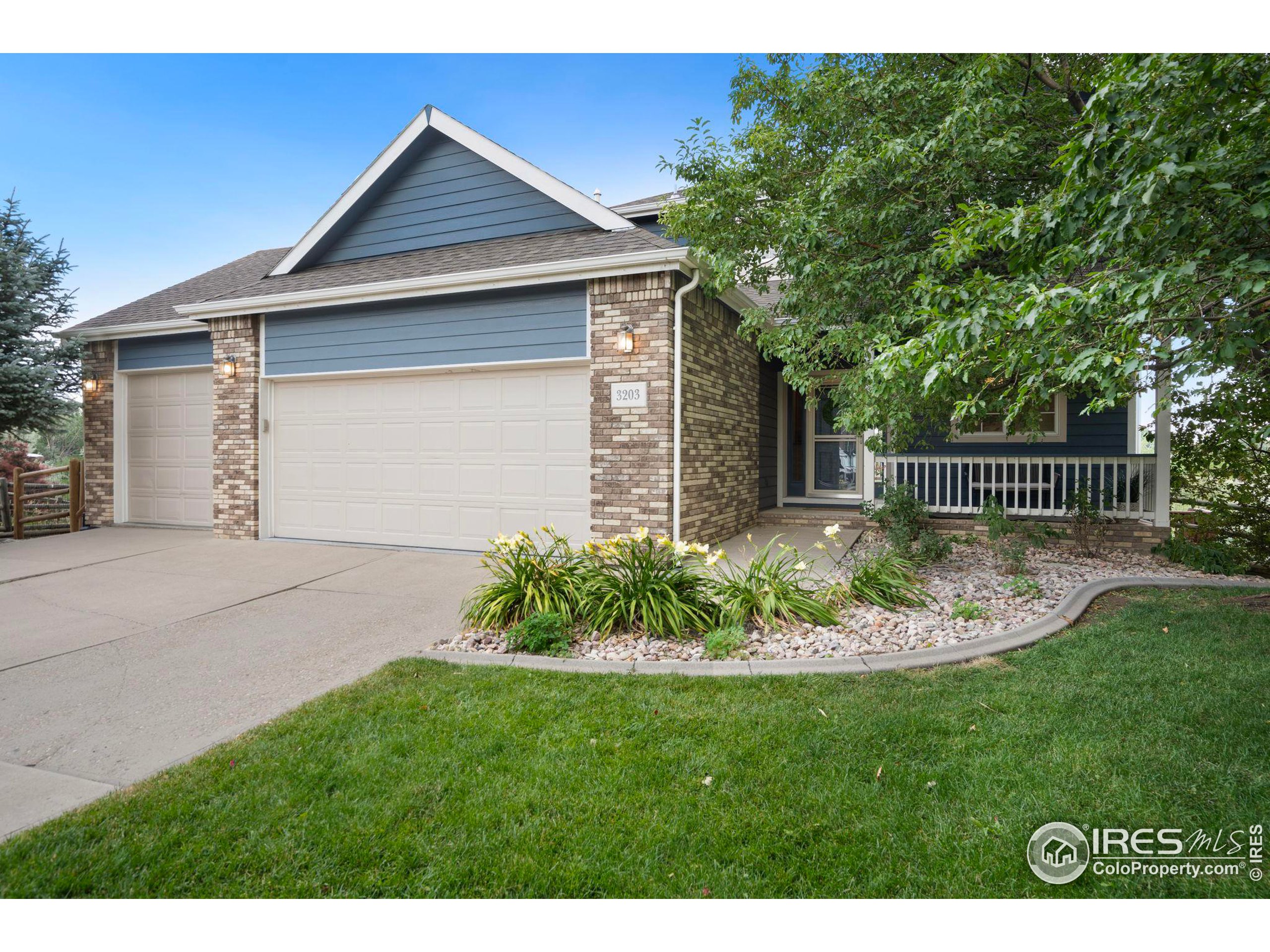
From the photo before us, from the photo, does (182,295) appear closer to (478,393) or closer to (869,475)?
(478,393)

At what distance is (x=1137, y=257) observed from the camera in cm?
315

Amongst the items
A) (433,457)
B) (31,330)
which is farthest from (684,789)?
(31,330)

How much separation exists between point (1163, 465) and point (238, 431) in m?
12.0

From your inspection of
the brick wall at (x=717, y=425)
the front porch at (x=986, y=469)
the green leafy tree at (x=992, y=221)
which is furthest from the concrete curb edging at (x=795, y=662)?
the front porch at (x=986, y=469)

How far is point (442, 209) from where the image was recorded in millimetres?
8781

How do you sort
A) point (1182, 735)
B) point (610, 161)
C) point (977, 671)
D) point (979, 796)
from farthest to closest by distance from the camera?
1. point (610, 161)
2. point (977, 671)
3. point (1182, 735)
4. point (979, 796)

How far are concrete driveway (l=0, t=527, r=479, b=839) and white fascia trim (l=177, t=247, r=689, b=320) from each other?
3224 millimetres

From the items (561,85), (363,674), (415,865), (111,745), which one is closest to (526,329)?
(561,85)

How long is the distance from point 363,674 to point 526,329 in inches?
184

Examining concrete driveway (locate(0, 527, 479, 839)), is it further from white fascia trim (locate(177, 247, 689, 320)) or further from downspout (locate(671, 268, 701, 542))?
white fascia trim (locate(177, 247, 689, 320))

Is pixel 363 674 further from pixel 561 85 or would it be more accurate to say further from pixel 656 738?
pixel 561 85

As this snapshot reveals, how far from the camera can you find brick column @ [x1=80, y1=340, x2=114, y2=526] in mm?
10656

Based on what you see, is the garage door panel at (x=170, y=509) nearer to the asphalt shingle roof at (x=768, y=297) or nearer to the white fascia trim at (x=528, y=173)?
the white fascia trim at (x=528, y=173)

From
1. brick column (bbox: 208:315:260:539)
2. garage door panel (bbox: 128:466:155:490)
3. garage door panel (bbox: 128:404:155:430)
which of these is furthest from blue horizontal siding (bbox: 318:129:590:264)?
garage door panel (bbox: 128:466:155:490)
